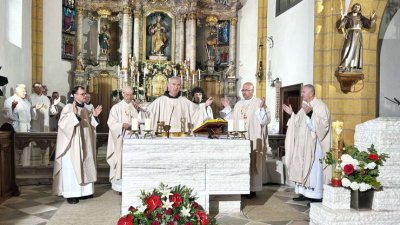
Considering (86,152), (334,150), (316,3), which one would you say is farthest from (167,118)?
(316,3)

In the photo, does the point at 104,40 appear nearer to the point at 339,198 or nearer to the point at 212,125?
the point at 212,125

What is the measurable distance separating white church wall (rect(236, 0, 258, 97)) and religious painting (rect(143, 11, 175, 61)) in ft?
8.27

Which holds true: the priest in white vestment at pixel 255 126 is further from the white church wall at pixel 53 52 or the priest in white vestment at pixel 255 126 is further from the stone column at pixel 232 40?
the white church wall at pixel 53 52

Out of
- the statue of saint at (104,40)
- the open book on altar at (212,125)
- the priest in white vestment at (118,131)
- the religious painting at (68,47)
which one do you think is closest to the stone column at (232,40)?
the statue of saint at (104,40)

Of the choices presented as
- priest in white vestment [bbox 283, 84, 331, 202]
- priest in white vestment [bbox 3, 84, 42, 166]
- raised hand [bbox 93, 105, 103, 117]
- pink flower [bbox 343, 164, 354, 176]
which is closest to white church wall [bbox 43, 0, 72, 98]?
priest in white vestment [bbox 3, 84, 42, 166]

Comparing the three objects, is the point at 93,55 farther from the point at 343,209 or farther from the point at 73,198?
the point at 343,209

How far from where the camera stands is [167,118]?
626cm

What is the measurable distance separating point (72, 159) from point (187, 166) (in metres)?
2.28

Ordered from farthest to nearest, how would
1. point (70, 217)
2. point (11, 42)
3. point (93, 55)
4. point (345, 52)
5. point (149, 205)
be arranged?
point (93, 55)
point (11, 42)
point (345, 52)
point (70, 217)
point (149, 205)

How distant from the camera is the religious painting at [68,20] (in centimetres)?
1423

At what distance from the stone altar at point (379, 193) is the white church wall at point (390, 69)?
491 centimetres

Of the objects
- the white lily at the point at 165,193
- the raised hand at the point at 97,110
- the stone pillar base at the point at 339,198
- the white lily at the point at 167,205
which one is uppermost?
the raised hand at the point at 97,110

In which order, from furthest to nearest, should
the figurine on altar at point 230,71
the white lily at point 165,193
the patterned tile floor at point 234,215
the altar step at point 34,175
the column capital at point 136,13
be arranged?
the figurine on altar at point 230,71 → the column capital at point 136,13 → the altar step at point 34,175 → the patterned tile floor at point 234,215 → the white lily at point 165,193

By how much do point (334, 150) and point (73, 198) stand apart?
13.0 feet
